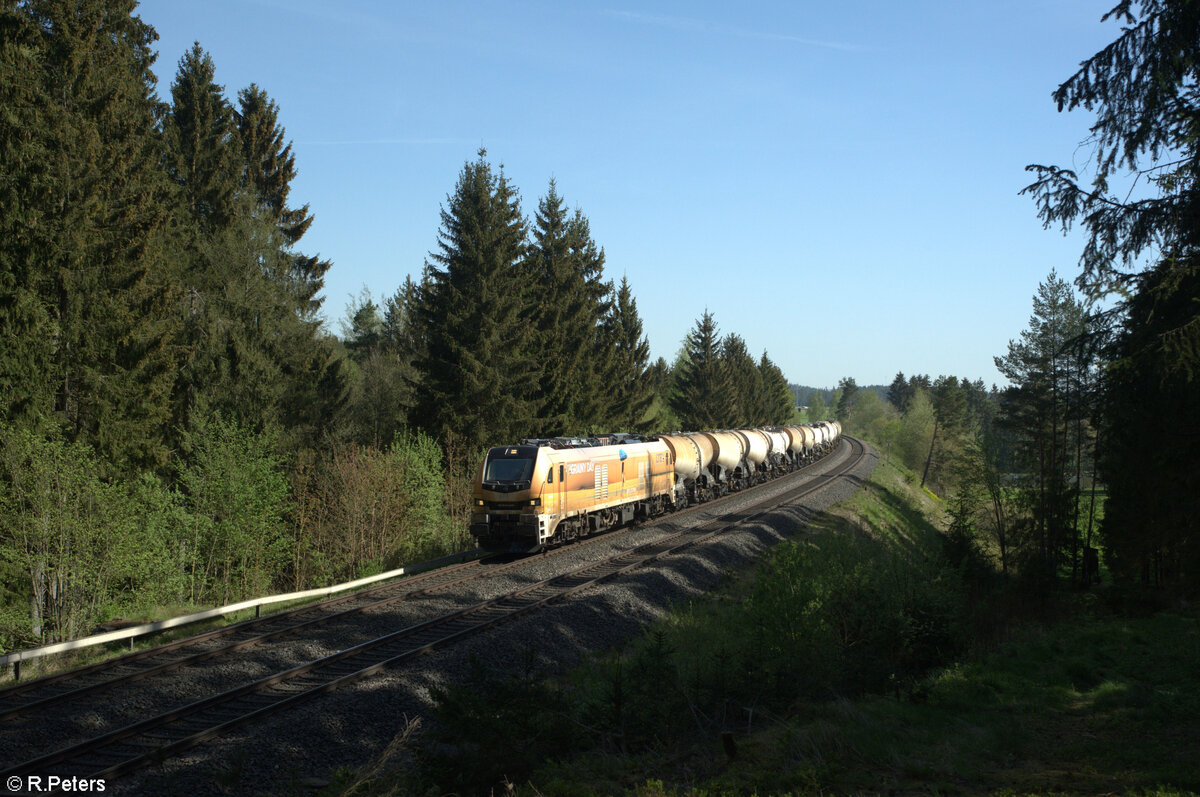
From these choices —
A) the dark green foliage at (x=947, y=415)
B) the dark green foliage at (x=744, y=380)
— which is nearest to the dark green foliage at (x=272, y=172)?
the dark green foliage at (x=744, y=380)

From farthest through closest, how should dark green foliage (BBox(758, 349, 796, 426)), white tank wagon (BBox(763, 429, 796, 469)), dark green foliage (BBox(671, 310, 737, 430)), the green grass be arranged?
dark green foliage (BBox(758, 349, 796, 426)), dark green foliage (BBox(671, 310, 737, 430)), white tank wagon (BBox(763, 429, 796, 469)), the green grass

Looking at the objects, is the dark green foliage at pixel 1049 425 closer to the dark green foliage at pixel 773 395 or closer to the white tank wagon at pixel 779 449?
the white tank wagon at pixel 779 449

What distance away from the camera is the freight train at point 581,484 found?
2111 centimetres

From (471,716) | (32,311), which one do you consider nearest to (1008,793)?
(471,716)

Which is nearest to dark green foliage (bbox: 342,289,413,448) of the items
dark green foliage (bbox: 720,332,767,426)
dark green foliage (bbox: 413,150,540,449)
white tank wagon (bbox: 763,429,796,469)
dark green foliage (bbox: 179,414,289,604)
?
dark green foliage (bbox: 413,150,540,449)

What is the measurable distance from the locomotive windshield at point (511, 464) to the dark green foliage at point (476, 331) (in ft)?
30.0

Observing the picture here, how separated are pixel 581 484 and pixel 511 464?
2.89 m

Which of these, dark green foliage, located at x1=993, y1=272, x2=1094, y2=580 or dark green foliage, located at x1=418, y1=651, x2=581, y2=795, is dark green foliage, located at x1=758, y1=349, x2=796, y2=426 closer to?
dark green foliage, located at x1=993, y1=272, x2=1094, y2=580

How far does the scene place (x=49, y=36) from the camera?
20156 mm

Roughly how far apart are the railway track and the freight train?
1.42 m

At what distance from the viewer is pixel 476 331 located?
32.3 meters

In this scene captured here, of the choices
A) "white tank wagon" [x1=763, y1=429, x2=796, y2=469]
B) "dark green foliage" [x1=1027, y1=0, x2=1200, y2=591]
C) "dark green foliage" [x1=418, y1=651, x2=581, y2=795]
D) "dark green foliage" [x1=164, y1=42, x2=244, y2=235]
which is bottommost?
"dark green foliage" [x1=418, y1=651, x2=581, y2=795]

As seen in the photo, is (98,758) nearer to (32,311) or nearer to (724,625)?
(724,625)

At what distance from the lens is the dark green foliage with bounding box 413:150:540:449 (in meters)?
31.5
